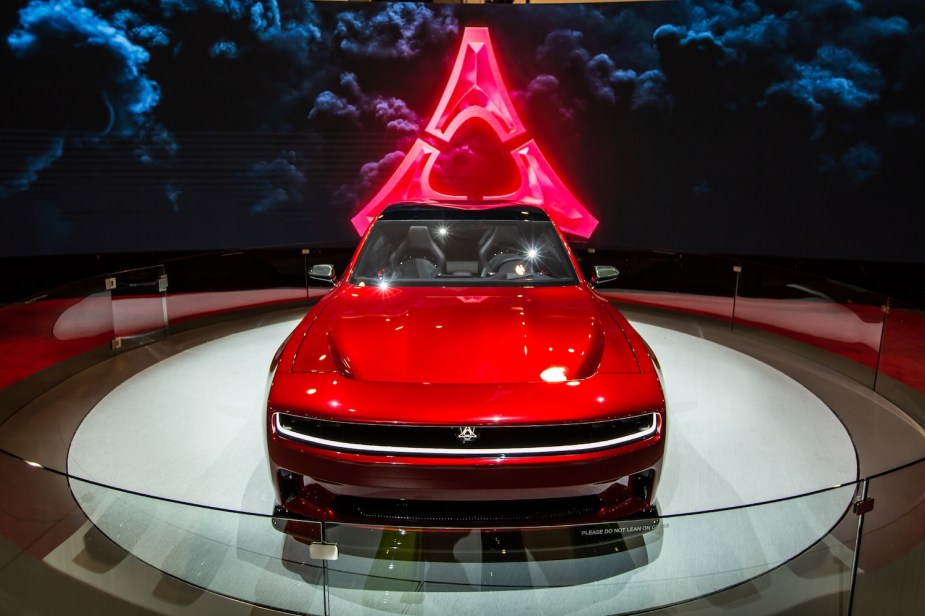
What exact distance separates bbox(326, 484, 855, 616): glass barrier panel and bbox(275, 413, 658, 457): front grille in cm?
37

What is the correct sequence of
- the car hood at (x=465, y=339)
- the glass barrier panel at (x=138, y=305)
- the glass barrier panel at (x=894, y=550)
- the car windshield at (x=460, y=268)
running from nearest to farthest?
1. the glass barrier panel at (x=894, y=550)
2. the car hood at (x=465, y=339)
3. the car windshield at (x=460, y=268)
4. the glass barrier panel at (x=138, y=305)

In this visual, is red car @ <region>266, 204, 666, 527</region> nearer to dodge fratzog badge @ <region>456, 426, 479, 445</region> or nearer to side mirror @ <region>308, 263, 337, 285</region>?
dodge fratzog badge @ <region>456, 426, 479, 445</region>

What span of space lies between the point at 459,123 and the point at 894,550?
7.84 m

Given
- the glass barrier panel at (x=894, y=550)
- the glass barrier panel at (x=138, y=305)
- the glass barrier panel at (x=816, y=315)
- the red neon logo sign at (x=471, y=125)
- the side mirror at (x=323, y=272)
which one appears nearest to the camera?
the glass barrier panel at (x=894, y=550)

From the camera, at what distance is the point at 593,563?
174cm

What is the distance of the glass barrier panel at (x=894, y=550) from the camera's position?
1823 millimetres

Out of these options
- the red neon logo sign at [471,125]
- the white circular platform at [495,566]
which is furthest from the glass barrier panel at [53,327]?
the red neon logo sign at [471,125]

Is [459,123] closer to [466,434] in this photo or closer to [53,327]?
[53,327]

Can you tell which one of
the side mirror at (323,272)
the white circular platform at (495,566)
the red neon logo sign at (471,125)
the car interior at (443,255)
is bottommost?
the white circular platform at (495,566)

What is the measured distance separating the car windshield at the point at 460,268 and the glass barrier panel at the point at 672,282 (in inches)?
133

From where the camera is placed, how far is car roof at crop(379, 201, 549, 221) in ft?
11.7

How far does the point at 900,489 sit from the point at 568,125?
787 cm

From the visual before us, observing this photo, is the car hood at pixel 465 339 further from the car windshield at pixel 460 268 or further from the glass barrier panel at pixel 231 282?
the glass barrier panel at pixel 231 282

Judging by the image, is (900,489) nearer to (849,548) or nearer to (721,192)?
(849,548)
